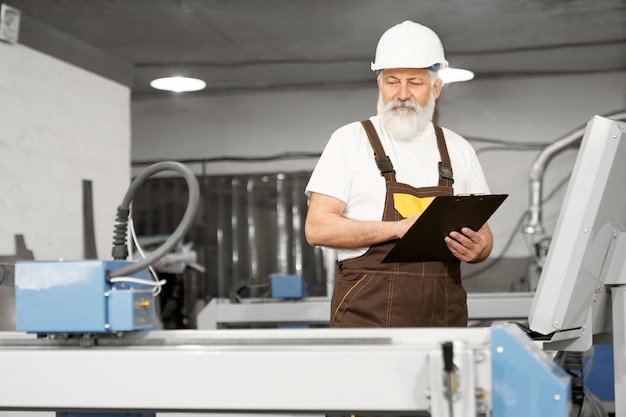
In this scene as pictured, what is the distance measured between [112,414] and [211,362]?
274mm

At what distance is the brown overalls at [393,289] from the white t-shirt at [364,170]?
0.03 metres

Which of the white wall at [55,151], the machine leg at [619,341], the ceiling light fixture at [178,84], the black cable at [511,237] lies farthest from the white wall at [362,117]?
the machine leg at [619,341]

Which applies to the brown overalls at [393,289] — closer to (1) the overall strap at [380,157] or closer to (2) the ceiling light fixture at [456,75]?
(1) the overall strap at [380,157]

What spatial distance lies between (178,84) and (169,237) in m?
4.74

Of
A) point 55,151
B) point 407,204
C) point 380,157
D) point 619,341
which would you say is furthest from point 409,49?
point 55,151

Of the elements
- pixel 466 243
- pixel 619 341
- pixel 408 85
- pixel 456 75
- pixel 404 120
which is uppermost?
pixel 456 75

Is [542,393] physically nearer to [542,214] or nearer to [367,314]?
[367,314]

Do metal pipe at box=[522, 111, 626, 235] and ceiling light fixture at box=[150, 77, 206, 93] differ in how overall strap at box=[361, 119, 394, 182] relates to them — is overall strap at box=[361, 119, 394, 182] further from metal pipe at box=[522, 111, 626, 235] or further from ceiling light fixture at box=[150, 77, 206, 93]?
metal pipe at box=[522, 111, 626, 235]

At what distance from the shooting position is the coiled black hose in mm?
1509

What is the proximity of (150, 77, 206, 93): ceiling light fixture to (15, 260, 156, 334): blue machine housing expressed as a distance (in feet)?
15.2

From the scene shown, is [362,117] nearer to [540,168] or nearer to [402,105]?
[540,168]

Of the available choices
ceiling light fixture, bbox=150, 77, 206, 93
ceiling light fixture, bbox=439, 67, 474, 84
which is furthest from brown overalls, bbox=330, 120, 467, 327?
ceiling light fixture, bbox=150, 77, 206, 93

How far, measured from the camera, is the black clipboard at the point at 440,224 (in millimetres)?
1940

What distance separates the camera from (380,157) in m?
2.27
